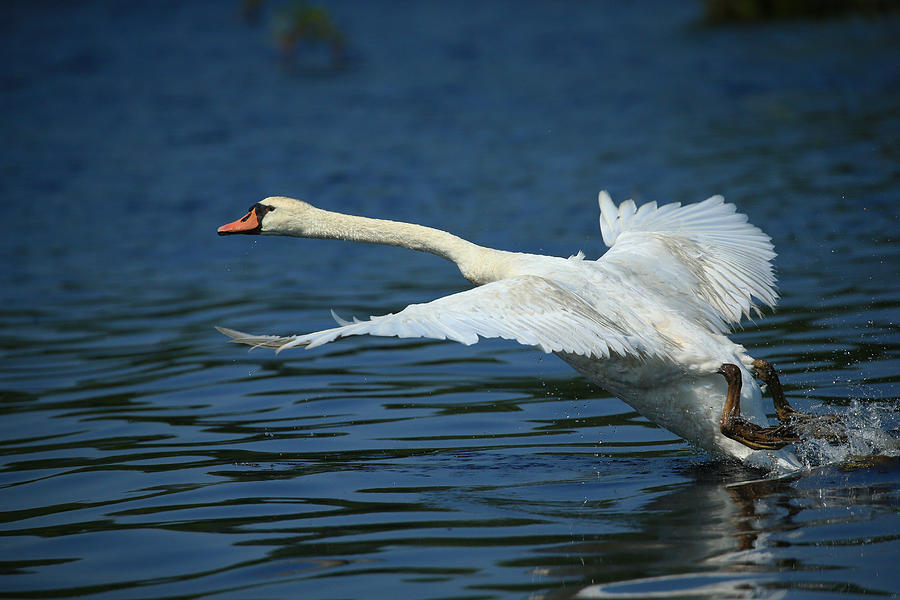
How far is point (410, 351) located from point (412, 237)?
274 cm

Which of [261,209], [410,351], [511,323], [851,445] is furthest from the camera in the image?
[410,351]

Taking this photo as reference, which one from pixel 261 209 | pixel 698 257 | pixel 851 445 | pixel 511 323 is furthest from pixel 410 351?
pixel 851 445

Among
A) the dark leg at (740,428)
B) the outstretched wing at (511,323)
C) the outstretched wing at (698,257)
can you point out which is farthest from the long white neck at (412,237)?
the dark leg at (740,428)

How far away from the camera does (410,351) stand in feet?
35.7

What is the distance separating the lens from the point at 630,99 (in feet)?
87.1

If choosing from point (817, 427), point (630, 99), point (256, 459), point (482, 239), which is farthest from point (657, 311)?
point (630, 99)

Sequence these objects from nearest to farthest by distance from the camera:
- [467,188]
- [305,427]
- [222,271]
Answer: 1. [305,427]
2. [222,271]
3. [467,188]

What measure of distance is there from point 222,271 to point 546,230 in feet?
14.3

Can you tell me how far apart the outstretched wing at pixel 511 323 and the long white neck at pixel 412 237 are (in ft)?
3.28

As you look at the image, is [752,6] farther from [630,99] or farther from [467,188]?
[467,188]

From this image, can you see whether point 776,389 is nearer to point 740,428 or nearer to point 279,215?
point 740,428

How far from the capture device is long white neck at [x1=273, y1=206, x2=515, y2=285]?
25.8 ft

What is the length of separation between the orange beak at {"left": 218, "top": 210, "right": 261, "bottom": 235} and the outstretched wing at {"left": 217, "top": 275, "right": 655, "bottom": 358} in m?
1.79

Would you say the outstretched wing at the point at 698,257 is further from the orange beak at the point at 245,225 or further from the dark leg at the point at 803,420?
the orange beak at the point at 245,225
